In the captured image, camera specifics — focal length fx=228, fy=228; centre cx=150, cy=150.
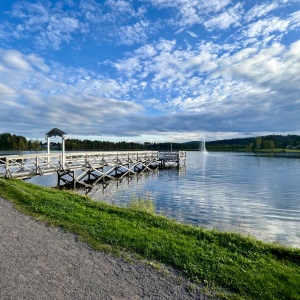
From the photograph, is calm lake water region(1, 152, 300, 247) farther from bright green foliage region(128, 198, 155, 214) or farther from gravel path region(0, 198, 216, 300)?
gravel path region(0, 198, 216, 300)

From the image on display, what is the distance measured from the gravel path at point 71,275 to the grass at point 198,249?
0.52m

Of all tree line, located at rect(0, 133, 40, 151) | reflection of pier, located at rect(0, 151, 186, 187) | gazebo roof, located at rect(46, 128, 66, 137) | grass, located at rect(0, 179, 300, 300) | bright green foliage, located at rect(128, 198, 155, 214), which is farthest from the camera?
tree line, located at rect(0, 133, 40, 151)

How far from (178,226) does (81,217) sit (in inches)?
134

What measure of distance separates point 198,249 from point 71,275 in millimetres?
3063

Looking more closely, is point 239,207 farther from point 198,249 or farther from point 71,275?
point 71,275

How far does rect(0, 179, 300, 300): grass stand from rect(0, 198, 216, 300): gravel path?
0.52 m

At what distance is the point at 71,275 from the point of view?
174 inches

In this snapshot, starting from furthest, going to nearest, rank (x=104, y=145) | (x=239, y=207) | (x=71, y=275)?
(x=104, y=145) → (x=239, y=207) → (x=71, y=275)

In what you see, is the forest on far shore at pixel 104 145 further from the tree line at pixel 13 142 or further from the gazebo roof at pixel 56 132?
the gazebo roof at pixel 56 132

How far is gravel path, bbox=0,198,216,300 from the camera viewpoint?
3.89 m

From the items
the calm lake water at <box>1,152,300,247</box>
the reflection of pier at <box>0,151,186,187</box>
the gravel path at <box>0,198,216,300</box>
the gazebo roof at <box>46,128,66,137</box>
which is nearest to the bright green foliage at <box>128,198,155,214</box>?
the calm lake water at <box>1,152,300,247</box>

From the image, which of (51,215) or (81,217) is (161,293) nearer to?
(81,217)

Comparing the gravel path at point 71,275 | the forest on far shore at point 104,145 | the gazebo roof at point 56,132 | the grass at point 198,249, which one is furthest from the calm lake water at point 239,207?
the forest on far shore at point 104,145

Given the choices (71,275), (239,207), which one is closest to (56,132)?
(239,207)
